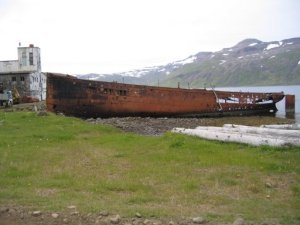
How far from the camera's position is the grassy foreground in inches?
343

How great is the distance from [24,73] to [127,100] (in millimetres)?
23750

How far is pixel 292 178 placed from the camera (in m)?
10.9

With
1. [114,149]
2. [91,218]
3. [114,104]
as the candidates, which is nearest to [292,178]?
[91,218]

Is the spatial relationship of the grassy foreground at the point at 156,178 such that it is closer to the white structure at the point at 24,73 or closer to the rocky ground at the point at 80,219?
the rocky ground at the point at 80,219

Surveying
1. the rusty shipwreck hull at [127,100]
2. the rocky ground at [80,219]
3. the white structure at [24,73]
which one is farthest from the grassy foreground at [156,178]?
the white structure at [24,73]

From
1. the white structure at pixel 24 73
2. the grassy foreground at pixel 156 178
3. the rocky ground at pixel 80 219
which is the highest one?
the white structure at pixel 24 73

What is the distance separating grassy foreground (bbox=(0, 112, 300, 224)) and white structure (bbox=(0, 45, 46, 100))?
41.1 metres

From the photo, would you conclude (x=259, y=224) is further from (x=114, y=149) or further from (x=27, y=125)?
(x=27, y=125)

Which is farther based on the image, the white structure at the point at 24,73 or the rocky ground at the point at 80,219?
the white structure at the point at 24,73

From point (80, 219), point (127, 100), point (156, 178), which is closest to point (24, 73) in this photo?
point (127, 100)

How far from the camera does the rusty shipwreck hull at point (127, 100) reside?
36.3m

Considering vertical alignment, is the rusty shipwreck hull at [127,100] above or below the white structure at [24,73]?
below

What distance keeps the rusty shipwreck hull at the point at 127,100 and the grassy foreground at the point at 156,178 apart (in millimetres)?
18456

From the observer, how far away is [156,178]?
1127 centimetres
